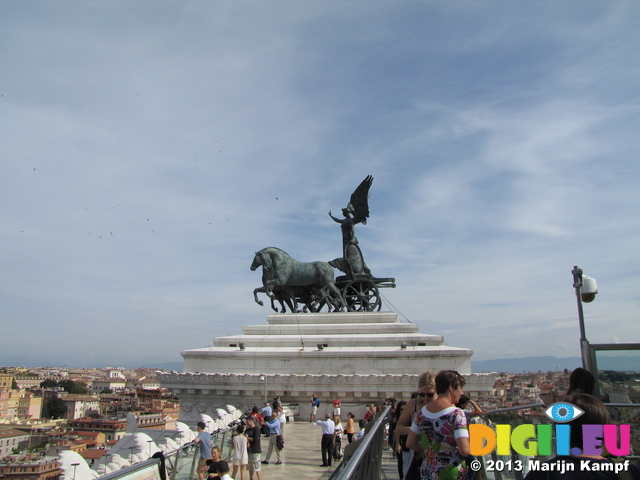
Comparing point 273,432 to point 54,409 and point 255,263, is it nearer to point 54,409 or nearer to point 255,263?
point 255,263

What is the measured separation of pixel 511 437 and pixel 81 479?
6.16m

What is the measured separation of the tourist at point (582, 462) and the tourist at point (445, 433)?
5.03ft

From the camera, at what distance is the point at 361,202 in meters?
34.8

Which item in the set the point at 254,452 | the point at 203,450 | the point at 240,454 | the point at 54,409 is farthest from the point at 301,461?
the point at 54,409

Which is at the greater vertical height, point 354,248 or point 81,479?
point 354,248

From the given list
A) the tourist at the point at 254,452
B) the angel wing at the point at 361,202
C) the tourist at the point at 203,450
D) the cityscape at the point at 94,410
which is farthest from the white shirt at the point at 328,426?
the angel wing at the point at 361,202

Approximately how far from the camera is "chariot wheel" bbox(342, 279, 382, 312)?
32.7 meters

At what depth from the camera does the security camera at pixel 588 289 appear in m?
9.31

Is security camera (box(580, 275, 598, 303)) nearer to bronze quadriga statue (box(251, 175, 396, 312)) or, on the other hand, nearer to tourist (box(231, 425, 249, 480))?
tourist (box(231, 425, 249, 480))

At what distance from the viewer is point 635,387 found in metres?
6.56

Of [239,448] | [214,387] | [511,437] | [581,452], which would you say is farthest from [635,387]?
[214,387]

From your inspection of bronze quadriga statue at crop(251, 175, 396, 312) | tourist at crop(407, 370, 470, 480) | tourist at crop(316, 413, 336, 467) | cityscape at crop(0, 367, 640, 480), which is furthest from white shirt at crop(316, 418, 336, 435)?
bronze quadriga statue at crop(251, 175, 396, 312)

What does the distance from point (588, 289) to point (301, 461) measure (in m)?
7.78

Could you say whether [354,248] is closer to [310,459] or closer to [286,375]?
[286,375]
